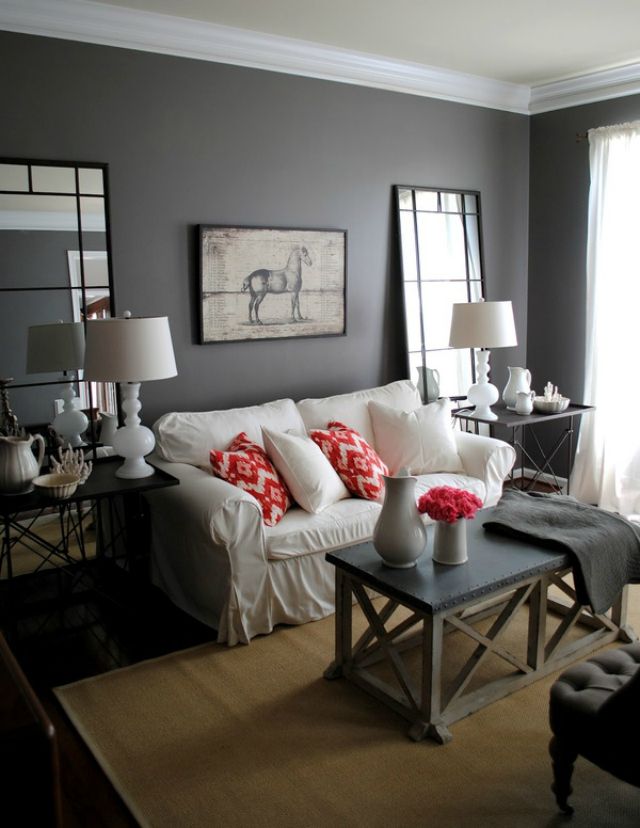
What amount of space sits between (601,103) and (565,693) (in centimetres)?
401

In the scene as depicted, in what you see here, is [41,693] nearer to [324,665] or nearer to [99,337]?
[324,665]

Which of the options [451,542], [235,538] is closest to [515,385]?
[451,542]

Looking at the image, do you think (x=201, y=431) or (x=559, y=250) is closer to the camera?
(x=201, y=431)

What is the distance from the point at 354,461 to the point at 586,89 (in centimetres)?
301

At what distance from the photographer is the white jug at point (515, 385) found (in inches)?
185

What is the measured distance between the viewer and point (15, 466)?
9.77ft

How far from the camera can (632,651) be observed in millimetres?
2393

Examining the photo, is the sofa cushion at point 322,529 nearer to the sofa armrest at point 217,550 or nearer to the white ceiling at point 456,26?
the sofa armrest at point 217,550

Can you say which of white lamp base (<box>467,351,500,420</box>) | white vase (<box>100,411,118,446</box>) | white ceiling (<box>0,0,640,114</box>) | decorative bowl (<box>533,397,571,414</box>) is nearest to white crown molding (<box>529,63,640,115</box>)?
white ceiling (<box>0,0,640,114</box>)

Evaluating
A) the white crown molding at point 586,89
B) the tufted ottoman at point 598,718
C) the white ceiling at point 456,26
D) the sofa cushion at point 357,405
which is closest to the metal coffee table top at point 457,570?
the tufted ottoman at point 598,718

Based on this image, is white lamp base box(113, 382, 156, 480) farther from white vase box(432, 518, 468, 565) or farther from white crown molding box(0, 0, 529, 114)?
white crown molding box(0, 0, 529, 114)

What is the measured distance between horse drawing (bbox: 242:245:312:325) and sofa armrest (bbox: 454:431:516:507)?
4.04 feet

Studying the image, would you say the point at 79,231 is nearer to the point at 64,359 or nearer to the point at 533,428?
the point at 64,359

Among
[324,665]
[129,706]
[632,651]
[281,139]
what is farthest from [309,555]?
[281,139]
